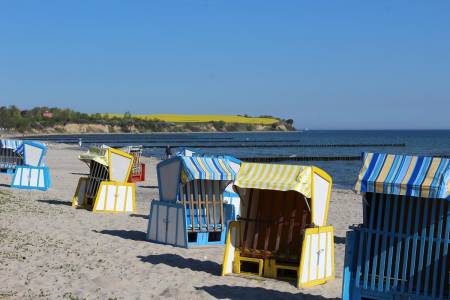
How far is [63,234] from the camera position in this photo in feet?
47.5

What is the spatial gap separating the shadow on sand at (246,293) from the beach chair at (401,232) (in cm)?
129

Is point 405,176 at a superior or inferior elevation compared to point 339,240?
superior

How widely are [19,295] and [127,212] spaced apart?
31.9 feet

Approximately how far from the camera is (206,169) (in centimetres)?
1370

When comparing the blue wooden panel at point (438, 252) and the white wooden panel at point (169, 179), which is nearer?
the blue wooden panel at point (438, 252)

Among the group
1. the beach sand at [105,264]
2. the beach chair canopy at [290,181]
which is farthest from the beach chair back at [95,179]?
the beach chair canopy at [290,181]

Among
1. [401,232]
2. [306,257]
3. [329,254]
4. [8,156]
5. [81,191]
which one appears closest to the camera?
[401,232]

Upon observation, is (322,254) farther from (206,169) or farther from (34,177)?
(34,177)

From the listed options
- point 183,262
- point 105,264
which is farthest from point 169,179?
point 105,264

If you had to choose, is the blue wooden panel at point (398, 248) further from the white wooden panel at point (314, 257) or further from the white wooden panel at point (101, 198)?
the white wooden panel at point (101, 198)

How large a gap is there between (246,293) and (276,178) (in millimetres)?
1788

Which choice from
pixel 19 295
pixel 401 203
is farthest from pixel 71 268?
pixel 401 203

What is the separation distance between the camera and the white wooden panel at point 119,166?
61.8 feet

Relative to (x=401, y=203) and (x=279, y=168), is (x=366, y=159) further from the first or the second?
(x=279, y=168)
